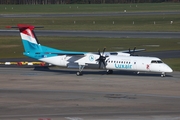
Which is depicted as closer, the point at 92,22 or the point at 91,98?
the point at 91,98

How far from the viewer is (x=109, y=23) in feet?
389

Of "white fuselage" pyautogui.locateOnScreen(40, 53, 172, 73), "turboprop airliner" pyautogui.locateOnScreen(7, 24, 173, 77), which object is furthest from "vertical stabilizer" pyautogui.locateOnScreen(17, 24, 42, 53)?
"white fuselage" pyautogui.locateOnScreen(40, 53, 172, 73)

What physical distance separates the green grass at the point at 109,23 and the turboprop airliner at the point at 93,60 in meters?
51.3

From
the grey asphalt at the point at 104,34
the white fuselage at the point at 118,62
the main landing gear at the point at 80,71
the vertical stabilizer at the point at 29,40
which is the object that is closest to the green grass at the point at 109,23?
the grey asphalt at the point at 104,34

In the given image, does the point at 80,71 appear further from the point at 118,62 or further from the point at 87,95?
the point at 87,95

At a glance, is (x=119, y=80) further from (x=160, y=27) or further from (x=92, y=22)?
(x=92, y=22)

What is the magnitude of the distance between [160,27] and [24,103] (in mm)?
73549

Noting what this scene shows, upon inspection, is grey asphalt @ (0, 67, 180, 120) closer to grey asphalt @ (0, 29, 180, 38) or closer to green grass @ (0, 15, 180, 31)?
grey asphalt @ (0, 29, 180, 38)

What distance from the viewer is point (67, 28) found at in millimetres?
108625

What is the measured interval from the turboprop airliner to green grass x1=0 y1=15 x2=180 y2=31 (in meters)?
51.3

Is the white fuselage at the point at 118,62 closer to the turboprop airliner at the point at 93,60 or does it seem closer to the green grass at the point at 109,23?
the turboprop airliner at the point at 93,60

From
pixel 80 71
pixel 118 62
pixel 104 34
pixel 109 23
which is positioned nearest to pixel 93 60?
pixel 80 71

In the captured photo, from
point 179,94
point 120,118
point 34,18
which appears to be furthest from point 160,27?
point 120,118

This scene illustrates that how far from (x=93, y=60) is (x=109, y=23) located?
6629 cm
